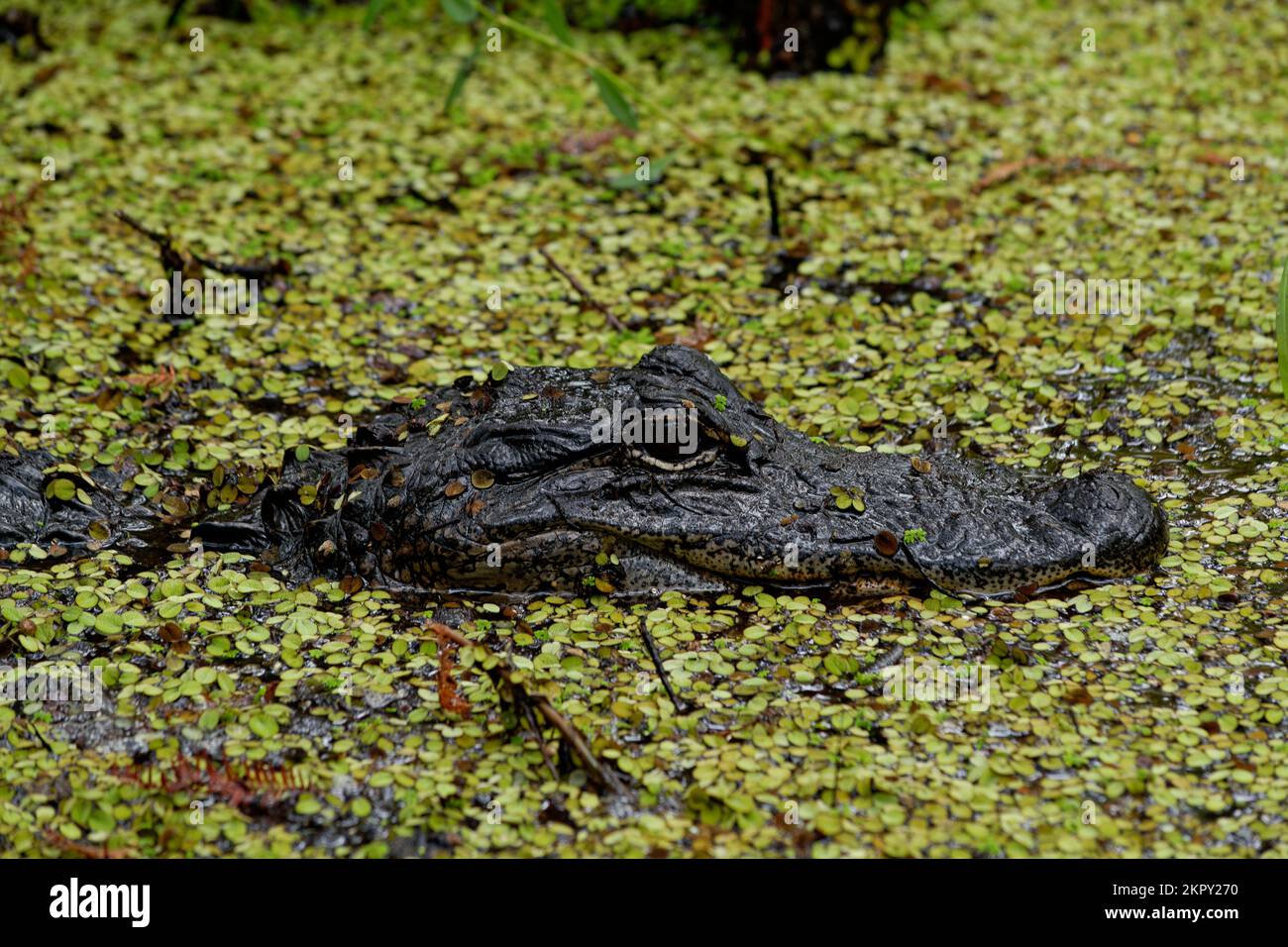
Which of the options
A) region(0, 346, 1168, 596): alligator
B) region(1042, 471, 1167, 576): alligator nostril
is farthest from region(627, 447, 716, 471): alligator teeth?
region(1042, 471, 1167, 576): alligator nostril

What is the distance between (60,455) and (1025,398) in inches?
154

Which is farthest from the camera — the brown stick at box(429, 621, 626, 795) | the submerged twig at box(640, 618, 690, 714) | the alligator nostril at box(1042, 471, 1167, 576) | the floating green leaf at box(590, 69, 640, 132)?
the floating green leaf at box(590, 69, 640, 132)

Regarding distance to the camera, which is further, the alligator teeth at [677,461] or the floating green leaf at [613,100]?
the floating green leaf at [613,100]

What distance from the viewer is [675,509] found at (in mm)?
4699

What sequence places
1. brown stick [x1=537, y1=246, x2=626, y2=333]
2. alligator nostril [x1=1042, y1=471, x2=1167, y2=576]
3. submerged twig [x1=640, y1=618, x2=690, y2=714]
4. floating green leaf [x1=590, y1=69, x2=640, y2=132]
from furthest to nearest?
floating green leaf [x1=590, y1=69, x2=640, y2=132]
brown stick [x1=537, y1=246, x2=626, y2=333]
alligator nostril [x1=1042, y1=471, x2=1167, y2=576]
submerged twig [x1=640, y1=618, x2=690, y2=714]

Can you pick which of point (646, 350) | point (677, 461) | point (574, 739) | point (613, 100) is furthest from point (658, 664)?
point (613, 100)

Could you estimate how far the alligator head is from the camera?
4656 millimetres

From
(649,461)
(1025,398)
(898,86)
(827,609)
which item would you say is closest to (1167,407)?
(1025,398)

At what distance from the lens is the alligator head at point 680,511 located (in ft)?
15.3

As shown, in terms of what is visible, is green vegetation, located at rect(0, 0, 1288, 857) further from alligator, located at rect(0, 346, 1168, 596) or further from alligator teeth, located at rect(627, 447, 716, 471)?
alligator teeth, located at rect(627, 447, 716, 471)

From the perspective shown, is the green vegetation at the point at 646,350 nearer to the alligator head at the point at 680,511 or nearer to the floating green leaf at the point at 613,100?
the alligator head at the point at 680,511

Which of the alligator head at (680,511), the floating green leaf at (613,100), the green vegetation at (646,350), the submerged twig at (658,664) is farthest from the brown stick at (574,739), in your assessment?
the floating green leaf at (613,100)

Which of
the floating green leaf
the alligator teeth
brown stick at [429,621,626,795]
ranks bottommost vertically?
brown stick at [429,621,626,795]

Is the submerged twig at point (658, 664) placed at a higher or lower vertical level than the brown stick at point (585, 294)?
lower
